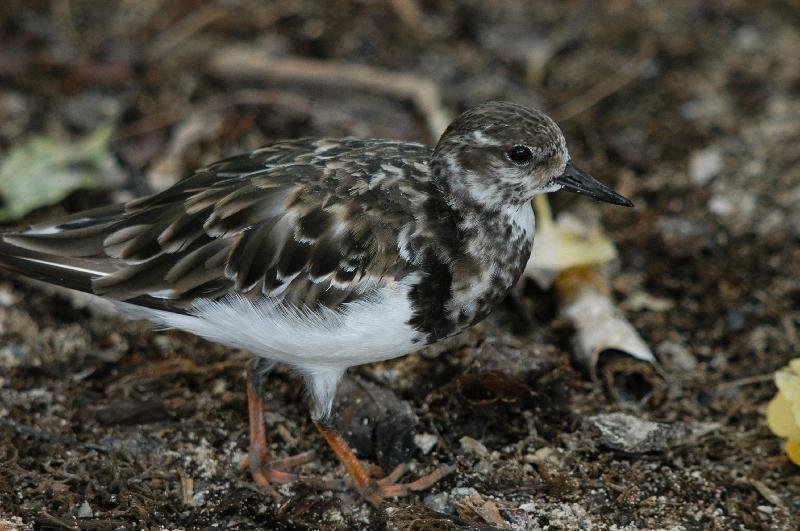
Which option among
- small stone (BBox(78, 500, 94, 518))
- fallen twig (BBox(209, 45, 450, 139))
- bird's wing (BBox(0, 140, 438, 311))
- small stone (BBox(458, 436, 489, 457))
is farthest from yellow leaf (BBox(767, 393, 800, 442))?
fallen twig (BBox(209, 45, 450, 139))

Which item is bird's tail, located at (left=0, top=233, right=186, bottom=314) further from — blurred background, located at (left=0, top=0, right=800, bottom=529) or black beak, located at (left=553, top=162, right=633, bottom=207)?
black beak, located at (left=553, top=162, right=633, bottom=207)

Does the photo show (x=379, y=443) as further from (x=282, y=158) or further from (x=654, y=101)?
(x=654, y=101)

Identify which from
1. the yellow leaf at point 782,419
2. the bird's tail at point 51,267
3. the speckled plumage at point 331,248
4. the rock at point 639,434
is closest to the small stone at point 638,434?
the rock at point 639,434

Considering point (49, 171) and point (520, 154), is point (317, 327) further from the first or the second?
point (49, 171)

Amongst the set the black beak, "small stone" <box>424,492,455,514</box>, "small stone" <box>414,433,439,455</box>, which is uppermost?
the black beak

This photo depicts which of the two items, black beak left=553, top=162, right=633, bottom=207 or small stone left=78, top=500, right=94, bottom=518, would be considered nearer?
small stone left=78, top=500, right=94, bottom=518

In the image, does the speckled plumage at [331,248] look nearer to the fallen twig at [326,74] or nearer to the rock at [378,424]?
the rock at [378,424]
